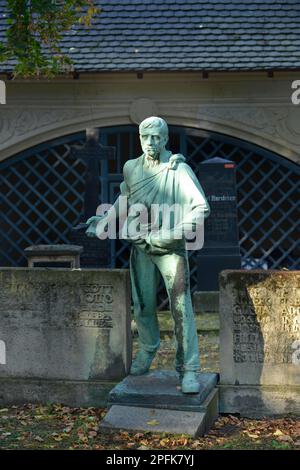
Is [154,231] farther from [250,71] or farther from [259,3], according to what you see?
[259,3]

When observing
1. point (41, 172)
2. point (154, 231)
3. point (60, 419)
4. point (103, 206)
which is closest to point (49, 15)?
point (154, 231)

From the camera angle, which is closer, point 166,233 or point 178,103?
point 166,233

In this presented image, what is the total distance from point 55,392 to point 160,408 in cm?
124

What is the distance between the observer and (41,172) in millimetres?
16438

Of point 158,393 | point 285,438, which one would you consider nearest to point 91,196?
point 158,393

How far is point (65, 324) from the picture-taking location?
8078 millimetres

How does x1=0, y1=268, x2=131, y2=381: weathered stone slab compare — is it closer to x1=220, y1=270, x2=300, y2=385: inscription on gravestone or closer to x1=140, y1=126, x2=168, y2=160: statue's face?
x1=220, y1=270, x2=300, y2=385: inscription on gravestone

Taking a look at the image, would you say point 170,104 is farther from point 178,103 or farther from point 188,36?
point 188,36

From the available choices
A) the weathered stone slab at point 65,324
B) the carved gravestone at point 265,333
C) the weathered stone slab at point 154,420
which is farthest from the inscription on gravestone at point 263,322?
the weathered stone slab at point 65,324

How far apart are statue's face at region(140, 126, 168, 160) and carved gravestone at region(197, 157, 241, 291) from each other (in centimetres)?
648

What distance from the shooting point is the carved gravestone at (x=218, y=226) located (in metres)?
13.8

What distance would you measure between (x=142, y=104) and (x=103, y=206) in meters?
1.90

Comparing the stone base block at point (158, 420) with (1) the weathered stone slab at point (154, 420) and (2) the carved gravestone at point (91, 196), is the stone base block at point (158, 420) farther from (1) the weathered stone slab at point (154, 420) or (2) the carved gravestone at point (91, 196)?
(2) the carved gravestone at point (91, 196)

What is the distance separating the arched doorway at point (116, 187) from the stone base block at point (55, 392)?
7516 millimetres
